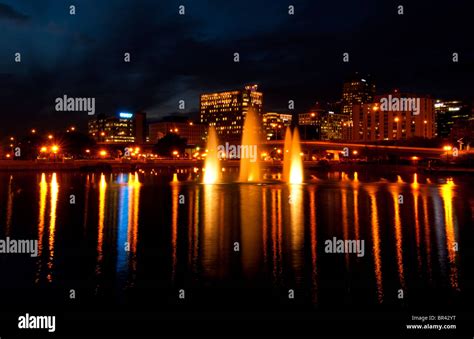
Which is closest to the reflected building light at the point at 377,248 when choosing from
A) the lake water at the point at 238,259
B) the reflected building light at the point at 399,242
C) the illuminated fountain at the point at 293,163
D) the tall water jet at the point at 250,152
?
the lake water at the point at 238,259

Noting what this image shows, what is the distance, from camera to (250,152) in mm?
57750

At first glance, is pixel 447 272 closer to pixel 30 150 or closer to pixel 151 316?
pixel 151 316

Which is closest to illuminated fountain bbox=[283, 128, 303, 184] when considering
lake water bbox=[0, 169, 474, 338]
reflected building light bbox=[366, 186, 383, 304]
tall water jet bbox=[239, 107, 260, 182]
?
tall water jet bbox=[239, 107, 260, 182]

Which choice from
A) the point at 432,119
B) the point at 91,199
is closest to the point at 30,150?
the point at 91,199

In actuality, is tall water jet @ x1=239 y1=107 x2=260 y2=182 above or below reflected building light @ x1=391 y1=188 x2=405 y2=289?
above

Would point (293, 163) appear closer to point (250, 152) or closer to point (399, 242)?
point (250, 152)

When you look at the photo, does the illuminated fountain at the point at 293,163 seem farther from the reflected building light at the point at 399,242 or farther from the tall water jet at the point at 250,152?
the reflected building light at the point at 399,242

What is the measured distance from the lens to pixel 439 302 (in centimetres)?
1073

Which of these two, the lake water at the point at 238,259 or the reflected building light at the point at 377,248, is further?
the reflected building light at the point at 377,248

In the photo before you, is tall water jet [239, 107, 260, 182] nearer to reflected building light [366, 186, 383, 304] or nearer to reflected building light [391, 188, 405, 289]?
reflected building light [366, 186, 383, 304]

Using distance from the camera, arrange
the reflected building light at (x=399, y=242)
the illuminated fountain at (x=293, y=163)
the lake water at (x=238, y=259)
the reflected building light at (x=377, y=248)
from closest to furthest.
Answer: the lake water at (x=238, y=259), the reflected building light at (x=377, y=248), the reflected building light at (x=399, y=242), the illuminated fountain at (x=293, y=163)

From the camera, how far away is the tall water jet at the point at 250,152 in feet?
192

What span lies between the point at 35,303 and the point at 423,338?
8.59 m

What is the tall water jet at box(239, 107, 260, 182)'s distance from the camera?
58469 millimetres
